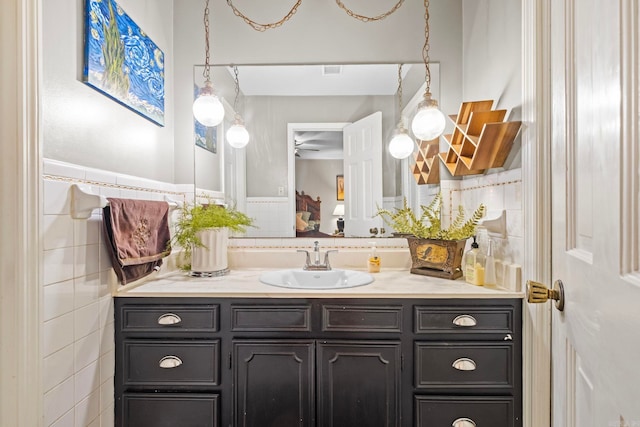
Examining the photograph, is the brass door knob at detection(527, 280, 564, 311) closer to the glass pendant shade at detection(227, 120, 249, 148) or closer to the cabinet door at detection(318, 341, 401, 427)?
the cabinet door at detection(318, 341, 401, 427)

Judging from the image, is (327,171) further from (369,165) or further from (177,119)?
(177,119)

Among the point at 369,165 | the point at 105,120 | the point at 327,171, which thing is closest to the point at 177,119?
the point at 105,120

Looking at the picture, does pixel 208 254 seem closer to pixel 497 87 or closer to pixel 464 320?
pixel 464 320

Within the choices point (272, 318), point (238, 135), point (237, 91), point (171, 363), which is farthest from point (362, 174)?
point (171, 363)

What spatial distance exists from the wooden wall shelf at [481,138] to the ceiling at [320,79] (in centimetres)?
49

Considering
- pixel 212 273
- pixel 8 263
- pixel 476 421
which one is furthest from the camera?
pixel 212 273

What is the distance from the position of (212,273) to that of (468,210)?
4.55 feet

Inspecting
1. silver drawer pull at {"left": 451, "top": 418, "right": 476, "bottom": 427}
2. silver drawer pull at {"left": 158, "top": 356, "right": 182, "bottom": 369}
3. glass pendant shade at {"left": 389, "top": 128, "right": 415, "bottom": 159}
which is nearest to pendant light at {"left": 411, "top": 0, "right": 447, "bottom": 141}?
glass pendant shade at {"left": 389, "top": 128, "right": 415, "bottom": 159}

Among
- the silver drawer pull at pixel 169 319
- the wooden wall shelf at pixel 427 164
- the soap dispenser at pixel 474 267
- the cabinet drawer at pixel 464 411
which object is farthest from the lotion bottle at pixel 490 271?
the silver drawer pull at pixel 169 319

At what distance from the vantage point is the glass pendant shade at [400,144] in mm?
2020

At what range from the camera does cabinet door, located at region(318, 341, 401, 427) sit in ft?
4.74

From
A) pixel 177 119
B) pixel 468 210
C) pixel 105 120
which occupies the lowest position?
pixel 468 210

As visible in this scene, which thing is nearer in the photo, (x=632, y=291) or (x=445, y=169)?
(x=632, y=291)

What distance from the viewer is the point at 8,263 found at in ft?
3.39
